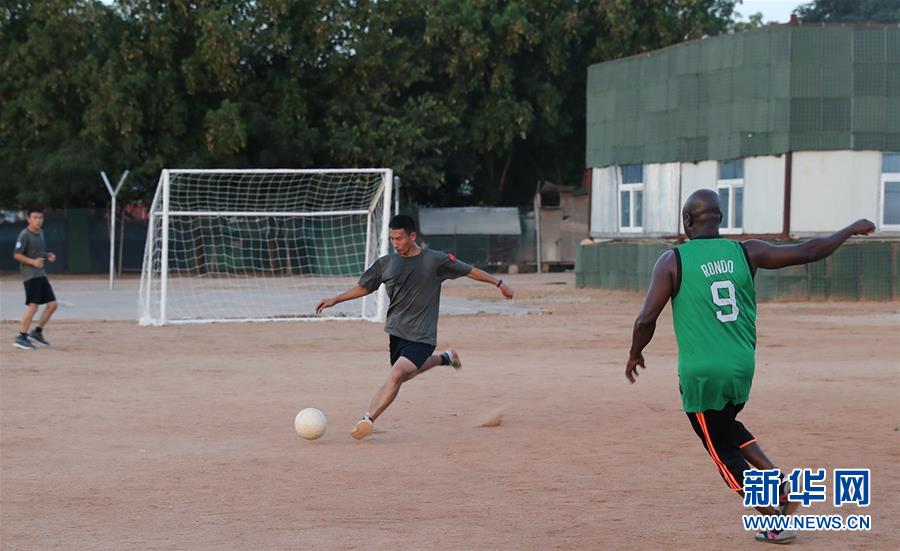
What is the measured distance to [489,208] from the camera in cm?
4250

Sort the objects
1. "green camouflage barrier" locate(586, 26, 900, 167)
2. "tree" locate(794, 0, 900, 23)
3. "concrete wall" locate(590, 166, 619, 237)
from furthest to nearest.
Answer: "tree" locate(794, 0, 900, 23) < "concrete wall" locate(590, 166, 619, 237) < "green camouflage barrier" locate(586, 26, 900, 167)

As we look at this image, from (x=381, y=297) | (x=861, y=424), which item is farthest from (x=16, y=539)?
(x=381, y=297)

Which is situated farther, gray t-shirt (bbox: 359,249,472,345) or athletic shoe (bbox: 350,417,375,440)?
gray t-shirt (bbox: 359,249,472,345)

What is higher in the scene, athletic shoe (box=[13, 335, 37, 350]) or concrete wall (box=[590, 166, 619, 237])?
concrete wall (box=[590, 166, 619, 237])

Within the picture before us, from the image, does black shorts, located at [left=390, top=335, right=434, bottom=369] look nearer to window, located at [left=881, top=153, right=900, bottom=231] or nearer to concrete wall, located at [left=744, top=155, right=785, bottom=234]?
concrete wall, located at [left=744, top=155, right=785, bottom=234]

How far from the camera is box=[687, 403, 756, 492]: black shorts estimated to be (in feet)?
20.8

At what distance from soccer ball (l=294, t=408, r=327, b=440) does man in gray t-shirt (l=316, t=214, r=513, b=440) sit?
1.14ft

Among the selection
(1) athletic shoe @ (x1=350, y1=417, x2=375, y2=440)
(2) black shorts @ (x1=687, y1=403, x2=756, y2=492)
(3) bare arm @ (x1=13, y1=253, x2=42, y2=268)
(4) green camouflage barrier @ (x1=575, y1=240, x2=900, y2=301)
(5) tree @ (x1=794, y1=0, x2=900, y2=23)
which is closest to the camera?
(2) black shorts @ (x1=687, y1=403, x2=756, y2=492)

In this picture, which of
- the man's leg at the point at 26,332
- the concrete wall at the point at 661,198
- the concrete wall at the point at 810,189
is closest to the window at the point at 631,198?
the concrete wall at the point at 661,198

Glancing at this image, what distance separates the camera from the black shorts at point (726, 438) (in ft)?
20.8

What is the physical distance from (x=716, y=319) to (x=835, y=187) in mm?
20586

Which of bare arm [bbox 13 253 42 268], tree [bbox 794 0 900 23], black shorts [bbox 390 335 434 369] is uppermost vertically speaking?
tree [bbox 794 0 900 23]

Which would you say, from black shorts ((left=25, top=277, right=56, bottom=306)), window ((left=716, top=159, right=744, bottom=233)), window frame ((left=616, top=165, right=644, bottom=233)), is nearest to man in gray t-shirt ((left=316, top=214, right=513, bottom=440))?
black shorts ((left=25, top=277, right=56, bottom=306))

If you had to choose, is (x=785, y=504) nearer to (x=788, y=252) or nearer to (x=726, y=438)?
(x=726, y=438)
